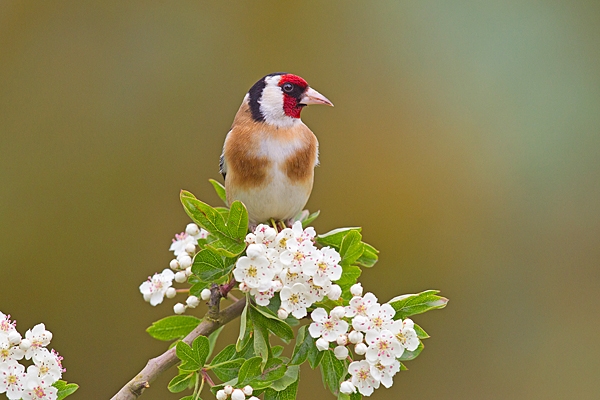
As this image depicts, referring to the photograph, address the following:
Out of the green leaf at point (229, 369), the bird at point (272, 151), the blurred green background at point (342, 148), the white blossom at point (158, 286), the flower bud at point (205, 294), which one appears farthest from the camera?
the blurred green background at point (342, 148)

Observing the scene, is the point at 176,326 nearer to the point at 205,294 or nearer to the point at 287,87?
the point at 205,294

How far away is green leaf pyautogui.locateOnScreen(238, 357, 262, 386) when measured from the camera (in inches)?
58.5

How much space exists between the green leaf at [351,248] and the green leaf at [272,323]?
7.7 inches

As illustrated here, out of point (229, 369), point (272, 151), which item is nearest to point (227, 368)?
point (229, 369)

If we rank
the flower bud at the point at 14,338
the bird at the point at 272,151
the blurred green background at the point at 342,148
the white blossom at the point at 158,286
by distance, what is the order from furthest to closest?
the blurred green background at the point at 342,148 < the bird at the point at 272,151 < the white blossom at the point at 158,286 < the flower bud at the point at 14,338

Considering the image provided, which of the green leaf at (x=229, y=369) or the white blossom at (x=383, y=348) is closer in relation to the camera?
the white blossom at (x=383, y=348)

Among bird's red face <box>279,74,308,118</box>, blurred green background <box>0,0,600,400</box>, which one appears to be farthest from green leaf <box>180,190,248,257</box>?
blurred green background <box>0,0,600,400</box>

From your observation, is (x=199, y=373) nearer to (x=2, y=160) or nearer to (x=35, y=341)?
(x=35, y=341)

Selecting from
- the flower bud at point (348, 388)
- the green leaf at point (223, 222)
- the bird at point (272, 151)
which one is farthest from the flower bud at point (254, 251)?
the bird at point (272, 151)

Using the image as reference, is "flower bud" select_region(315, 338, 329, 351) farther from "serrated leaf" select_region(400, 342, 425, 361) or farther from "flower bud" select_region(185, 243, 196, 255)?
"flower bud" select_region(185, 243, 196, 255)

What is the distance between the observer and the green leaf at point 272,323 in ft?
5.11

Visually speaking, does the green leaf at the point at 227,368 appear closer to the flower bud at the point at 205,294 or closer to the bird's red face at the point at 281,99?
the flower bud at the point at 205,294

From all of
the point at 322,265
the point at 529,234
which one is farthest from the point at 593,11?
the point at 322,265

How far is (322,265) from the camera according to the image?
150cm
